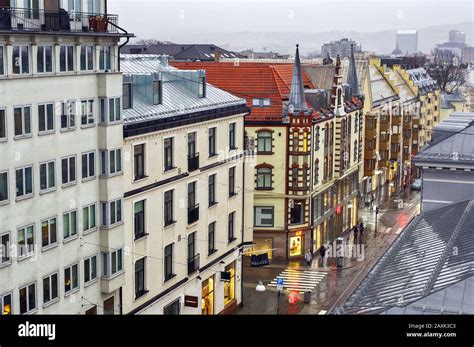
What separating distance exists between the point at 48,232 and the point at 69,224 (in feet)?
4.68

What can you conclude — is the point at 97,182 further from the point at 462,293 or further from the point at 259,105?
the point at 259,105

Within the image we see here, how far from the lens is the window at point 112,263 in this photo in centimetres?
3177

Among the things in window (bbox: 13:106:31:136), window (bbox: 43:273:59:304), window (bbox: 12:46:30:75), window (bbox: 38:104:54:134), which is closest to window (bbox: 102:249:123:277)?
window (bbox: 43:273:59:304)

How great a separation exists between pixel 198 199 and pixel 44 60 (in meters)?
14.3

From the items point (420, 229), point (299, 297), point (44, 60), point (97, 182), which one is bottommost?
point (299, 297)

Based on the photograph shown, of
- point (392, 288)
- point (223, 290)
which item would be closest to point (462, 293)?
point (392, 288)

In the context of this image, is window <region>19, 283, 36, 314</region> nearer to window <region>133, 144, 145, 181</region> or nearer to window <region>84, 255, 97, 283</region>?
window <region>84, 255, 97, 283</region>

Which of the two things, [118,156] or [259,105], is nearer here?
[118,156]

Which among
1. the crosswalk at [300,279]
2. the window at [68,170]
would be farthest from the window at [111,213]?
the crosswalk at [300,279]

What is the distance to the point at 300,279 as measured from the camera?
54562mm

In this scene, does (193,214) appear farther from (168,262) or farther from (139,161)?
(139,161)
